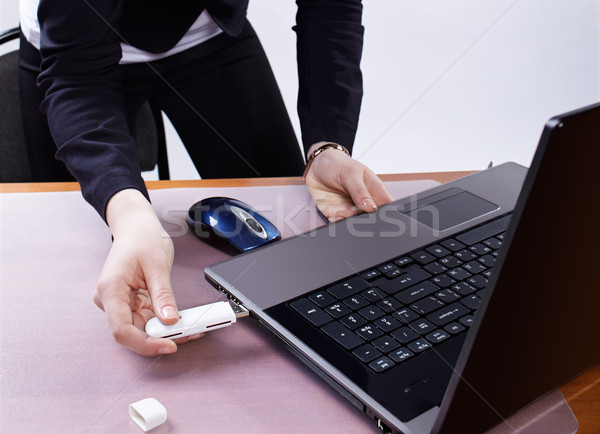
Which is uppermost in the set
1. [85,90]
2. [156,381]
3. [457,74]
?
[85,90]

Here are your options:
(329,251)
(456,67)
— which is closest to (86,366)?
(329,251)

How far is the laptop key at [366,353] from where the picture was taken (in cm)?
40

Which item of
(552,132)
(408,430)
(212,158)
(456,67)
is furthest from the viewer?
(456,67)

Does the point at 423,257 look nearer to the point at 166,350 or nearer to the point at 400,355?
the point at 400,355

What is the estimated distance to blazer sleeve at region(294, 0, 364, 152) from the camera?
0.91 m

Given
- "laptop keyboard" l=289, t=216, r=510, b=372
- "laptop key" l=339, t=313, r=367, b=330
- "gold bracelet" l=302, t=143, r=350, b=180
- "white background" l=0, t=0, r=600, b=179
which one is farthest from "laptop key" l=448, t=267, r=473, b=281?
"white background" l=0, t=0, r=600, b=179

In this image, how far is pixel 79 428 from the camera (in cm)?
37

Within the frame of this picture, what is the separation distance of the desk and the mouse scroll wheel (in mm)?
105

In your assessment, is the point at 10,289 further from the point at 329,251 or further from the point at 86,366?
the point at 329,251

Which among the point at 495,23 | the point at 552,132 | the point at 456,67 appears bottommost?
the point at 456,67

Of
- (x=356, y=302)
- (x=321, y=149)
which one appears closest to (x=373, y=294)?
(x=356, y=302)

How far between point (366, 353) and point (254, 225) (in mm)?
251

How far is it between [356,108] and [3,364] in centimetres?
67

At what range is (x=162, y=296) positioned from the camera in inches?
18.4
